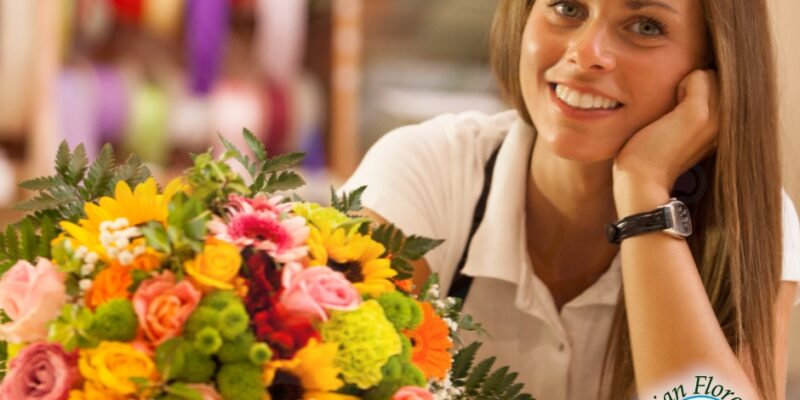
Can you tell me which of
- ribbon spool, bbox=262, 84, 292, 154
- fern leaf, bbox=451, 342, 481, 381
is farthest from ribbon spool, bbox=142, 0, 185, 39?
fern leaf, bbox=451, 342, 481, 381

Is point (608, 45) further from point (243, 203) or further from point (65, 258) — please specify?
point (65, 258)

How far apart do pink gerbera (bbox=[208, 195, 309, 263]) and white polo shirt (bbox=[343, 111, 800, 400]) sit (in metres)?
0.55

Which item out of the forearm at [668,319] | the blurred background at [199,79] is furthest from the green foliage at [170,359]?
the blurred background at [199,79]

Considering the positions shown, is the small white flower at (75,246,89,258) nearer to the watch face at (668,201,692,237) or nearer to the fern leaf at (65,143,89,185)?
the fern leaf at (65,143,89,185)

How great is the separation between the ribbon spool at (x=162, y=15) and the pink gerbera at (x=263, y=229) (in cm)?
149

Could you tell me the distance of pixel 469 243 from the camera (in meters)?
1.37

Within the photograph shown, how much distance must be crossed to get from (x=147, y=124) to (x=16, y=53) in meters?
0.30

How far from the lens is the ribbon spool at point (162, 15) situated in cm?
215

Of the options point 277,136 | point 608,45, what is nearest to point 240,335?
point 608,45

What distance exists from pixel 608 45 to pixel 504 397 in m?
0.51

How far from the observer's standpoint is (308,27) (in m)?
2.34

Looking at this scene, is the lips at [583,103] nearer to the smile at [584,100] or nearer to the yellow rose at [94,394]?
the smile at [584,100]

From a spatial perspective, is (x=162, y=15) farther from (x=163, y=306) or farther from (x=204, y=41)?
(x=163, y=306)

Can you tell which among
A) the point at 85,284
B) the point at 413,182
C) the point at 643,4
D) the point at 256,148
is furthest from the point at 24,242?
the point at 643,4
